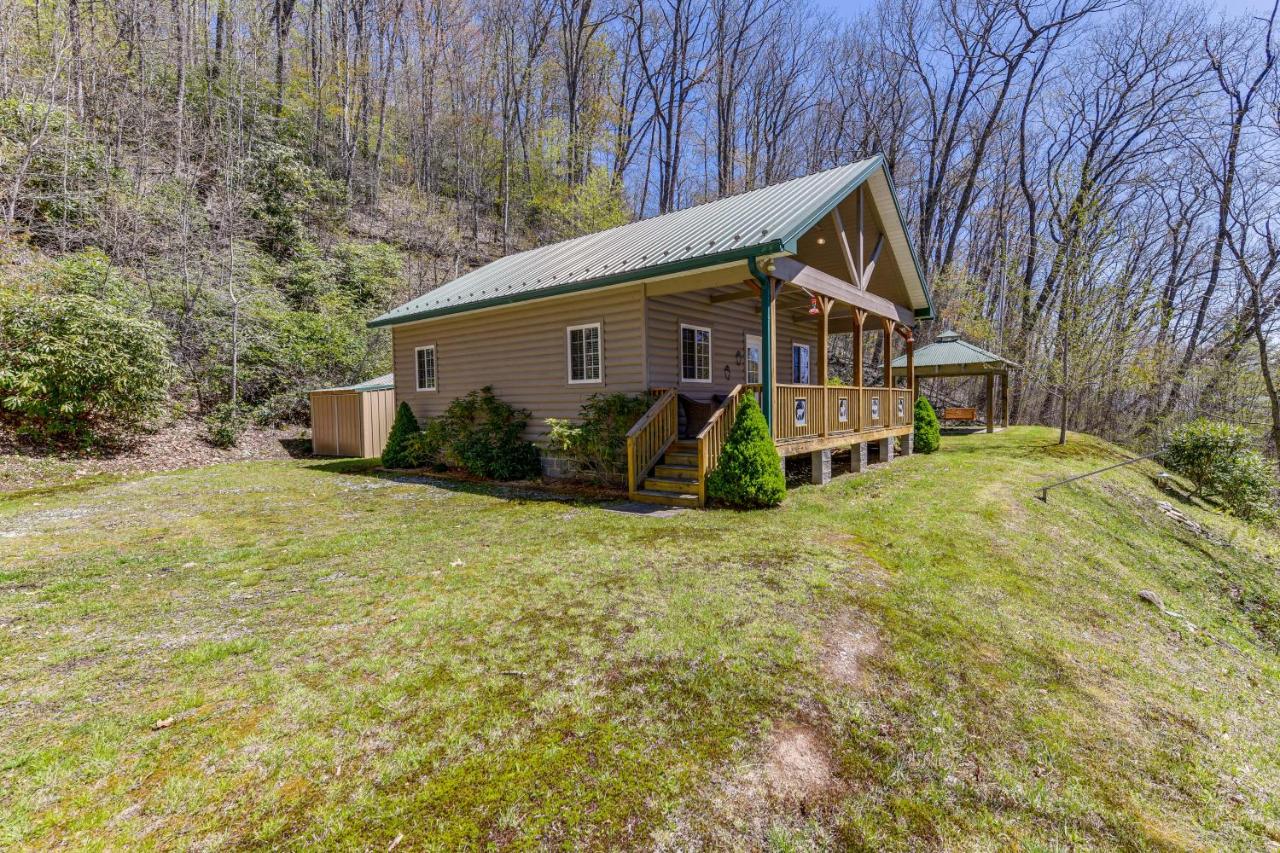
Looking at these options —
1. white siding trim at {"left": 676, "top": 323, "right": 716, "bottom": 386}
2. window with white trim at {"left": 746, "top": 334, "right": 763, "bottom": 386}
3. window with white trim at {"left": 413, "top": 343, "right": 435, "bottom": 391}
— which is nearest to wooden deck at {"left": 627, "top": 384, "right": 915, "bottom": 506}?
white siding trim at {"left": 676, "top": 323, "right": 716, "bottom": 386}

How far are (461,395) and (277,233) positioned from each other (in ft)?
41.9

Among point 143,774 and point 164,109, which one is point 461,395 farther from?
point 164,109

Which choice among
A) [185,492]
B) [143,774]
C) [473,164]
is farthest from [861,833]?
[473,164]

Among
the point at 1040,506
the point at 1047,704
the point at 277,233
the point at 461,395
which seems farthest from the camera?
the point at 277,233

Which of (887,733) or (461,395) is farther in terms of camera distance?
(461,395)

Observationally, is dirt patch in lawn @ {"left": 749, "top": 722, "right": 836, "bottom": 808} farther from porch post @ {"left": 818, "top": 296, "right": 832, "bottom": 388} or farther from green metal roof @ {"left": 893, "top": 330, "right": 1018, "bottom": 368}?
A: green metal roof @ {"left": 893, "top": 330, "right": 1018, "bottom": 368}

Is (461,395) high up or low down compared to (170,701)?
up

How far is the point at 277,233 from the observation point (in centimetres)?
1859

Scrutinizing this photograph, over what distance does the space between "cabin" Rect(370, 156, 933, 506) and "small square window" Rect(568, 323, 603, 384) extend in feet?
0.09

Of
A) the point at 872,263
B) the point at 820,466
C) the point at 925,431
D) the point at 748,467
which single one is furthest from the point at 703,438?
the point at 925,431

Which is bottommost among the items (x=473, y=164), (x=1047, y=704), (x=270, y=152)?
(x=1047, y=704)

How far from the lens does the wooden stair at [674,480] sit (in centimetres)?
767

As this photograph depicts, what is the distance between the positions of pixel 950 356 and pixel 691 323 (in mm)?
12720

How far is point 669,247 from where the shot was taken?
889 cm
